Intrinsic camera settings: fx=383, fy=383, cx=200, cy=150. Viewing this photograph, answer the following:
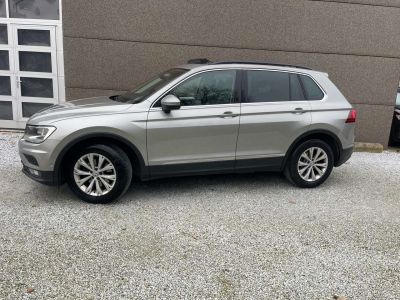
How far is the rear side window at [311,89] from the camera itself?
546 centimetres

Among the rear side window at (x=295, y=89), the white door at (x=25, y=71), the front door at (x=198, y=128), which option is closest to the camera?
the front door at (x=198, y=128)

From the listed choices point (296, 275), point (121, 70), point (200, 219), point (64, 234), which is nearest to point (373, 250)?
point (296, 275)

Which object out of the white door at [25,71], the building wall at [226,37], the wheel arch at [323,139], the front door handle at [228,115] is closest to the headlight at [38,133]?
the front door handle at [228,115]

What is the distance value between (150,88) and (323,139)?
2606mm

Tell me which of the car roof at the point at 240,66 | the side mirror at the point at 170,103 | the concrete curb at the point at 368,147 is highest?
the car roof at the point at 240,66

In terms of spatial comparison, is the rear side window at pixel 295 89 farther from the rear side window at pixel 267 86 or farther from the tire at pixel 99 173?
the tire at pixel 99 173

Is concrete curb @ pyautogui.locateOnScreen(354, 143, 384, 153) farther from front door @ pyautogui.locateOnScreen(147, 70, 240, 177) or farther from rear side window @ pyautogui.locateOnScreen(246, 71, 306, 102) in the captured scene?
front door @ pyautogui.locateOnScreen(147, 70, 240, 177)

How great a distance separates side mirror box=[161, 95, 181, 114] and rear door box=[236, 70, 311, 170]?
937mm

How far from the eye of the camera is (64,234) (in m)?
3.93

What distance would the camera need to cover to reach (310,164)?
5539mm

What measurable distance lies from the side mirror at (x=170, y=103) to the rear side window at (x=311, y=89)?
1955 millimetres

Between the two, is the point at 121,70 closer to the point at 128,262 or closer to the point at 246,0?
the point at 246,0

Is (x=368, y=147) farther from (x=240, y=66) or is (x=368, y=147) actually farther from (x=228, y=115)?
(x=228, y=115)

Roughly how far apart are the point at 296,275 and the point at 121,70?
591 cm
